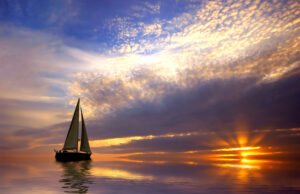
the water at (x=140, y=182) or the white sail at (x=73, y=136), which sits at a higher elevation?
the white sail at (x=73, y=136)

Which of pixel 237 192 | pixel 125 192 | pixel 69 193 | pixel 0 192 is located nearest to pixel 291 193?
pixel 237 192

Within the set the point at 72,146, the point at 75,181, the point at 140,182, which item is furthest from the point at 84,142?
the point at 75,181

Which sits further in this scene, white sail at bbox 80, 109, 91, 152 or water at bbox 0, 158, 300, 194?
white sail at bbox 80, 109, 91, 152

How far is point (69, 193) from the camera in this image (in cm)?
2488

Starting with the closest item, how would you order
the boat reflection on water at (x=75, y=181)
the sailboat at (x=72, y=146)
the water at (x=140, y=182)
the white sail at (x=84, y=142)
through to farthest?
the boat reflection on water at (x=75, y=181) → the water at (x=140, y=182) → the sailboat at (x=72, y=146) → the white sail at (x=84, y=142)

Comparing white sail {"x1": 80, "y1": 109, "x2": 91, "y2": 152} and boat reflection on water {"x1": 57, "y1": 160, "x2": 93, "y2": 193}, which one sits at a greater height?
white sail {"x1": 80, "y1": 109, "x2": 91, "y2": 152}

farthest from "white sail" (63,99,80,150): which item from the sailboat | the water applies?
the water

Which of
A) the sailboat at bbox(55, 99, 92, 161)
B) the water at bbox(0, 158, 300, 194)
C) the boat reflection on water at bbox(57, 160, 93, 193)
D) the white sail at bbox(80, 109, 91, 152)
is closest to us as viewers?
the boat reflection on water at bbox(57, 160, 93, 193)

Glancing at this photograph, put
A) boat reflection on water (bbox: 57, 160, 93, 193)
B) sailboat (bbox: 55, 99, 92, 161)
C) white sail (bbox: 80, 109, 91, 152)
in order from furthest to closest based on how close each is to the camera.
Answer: white sail (bbox: 80, 109, 91, 152), sailboat (bbox: 55, 99, 92, 161), boat reflection on water (bbox: 57, 160, 93, 193)

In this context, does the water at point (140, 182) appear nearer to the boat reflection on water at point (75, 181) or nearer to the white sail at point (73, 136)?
the boat reflection on water at point (75, 181)

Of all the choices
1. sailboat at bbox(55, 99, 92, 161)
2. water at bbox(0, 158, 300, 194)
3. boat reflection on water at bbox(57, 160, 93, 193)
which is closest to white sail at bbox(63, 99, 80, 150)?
sailboat at bbox(55, 99, 92, 161)

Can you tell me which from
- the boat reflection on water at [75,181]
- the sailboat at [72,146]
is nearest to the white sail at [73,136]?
the sailboat at [72,146]

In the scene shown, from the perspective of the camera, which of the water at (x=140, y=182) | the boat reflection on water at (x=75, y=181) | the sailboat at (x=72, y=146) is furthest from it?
the sailboat at (x=72, y=146)

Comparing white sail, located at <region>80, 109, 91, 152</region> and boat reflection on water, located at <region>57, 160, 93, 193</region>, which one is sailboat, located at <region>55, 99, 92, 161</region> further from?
boat reflection on water, located at <region>57, 160, 93, 193</region>
